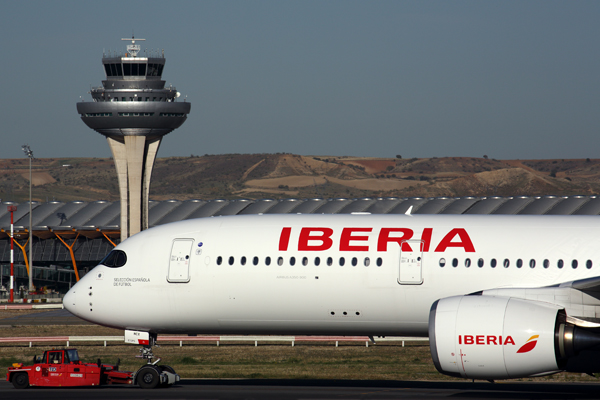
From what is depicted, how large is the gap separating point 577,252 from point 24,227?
77140mm

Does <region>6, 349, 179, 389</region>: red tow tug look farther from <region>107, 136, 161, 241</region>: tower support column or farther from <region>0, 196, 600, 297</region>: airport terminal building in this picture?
<region>107, 136, 161, 241</region>: tower support column

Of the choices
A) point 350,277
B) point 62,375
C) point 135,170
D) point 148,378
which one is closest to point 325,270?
point 350,277

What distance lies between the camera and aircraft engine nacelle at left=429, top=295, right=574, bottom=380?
1931 cm

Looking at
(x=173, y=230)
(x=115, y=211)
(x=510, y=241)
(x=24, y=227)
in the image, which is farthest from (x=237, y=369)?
(x=115, y=211)

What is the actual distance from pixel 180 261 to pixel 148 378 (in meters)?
3.43

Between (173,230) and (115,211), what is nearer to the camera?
(173,230)

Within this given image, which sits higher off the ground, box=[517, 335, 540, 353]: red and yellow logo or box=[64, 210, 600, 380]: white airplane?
box=[64, 210, 600, 380]: white airplane

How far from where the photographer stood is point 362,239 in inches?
876

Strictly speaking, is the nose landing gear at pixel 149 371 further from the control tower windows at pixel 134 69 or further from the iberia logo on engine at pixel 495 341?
the control tower windows at pixel 134 69

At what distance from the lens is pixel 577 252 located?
2166 centimetres

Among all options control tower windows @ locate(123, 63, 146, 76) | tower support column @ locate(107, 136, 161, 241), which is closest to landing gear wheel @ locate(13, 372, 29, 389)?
tower support column @ locate(107, 136, 161, 241)

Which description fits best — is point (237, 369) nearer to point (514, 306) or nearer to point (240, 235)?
point (240, 235)

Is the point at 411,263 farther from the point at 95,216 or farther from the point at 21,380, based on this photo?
the point at 95,216

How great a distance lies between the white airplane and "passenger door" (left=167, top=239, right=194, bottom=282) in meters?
0.03
